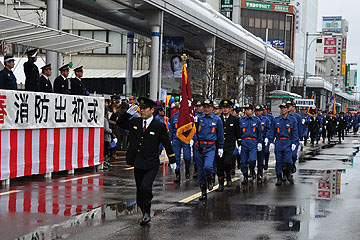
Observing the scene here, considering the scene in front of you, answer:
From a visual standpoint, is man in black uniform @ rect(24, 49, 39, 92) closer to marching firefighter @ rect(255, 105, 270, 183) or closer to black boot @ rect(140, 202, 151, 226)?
marching firefighter @ rect(255, 105, 270, 183)

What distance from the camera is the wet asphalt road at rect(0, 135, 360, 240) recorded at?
7.95 m

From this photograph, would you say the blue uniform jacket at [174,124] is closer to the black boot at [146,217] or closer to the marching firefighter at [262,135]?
the marching firefighter at [262,135]

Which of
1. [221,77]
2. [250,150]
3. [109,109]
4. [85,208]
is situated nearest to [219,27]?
[221,77]

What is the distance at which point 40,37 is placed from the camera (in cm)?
1597

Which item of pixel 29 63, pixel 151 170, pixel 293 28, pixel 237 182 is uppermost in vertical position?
pixel 293 28

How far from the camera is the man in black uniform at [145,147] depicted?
335 inches

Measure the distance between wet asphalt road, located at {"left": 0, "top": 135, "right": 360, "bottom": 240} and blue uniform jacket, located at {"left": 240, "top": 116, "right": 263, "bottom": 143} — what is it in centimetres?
117

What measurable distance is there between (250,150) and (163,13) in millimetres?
14795

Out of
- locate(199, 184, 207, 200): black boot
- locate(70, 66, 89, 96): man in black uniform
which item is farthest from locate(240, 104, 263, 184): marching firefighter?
locate(70, 66, 89, 96): man in black uniform

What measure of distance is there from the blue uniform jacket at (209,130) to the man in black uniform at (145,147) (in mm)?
2837

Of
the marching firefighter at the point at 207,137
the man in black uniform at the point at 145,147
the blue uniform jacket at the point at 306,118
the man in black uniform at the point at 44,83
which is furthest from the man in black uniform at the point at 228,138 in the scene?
the blue uniform jacket at the point at 306,118

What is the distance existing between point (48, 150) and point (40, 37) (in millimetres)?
3982

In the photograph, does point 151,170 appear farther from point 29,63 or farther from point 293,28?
point 293,28

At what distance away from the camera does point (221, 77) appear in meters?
37.3
